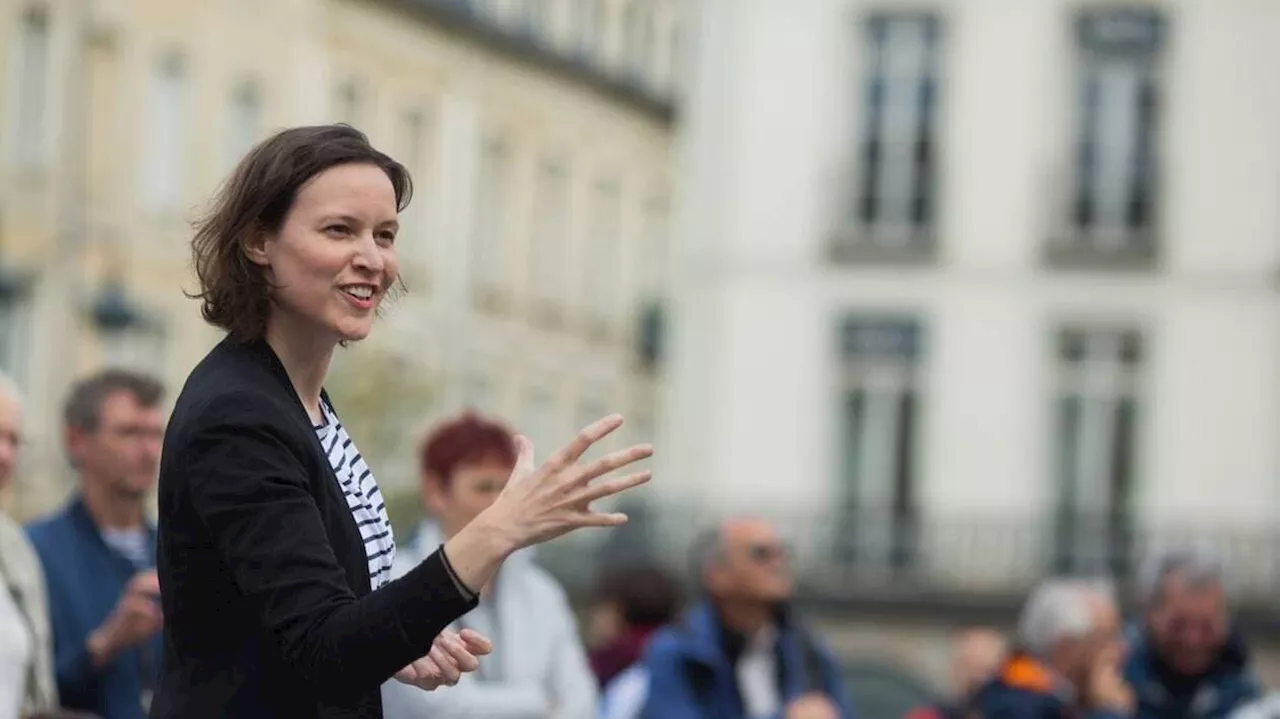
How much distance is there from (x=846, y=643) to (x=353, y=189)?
36206mm

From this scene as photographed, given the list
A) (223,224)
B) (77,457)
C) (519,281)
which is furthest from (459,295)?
(223,224)

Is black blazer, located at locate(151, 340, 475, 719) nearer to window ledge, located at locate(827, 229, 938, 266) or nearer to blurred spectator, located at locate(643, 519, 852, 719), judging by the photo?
blurred spectator, located at locate(643, 519, 852, 719)

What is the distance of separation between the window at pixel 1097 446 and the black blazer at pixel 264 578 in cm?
3581

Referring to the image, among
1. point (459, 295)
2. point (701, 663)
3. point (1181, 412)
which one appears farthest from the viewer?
point (459, 295)

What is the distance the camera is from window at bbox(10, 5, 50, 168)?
38344 mm

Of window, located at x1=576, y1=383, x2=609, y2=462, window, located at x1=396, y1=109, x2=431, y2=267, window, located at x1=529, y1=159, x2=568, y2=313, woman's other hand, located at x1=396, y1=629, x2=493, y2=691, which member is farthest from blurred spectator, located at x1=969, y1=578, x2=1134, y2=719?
window, located at x1=576, y1=383, x2=609, y2=462

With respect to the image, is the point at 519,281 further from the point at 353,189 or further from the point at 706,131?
the point at 353,189

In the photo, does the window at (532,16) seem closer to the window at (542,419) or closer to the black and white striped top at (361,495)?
the window at (542,419)

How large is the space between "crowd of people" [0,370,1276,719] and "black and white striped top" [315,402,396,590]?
3.85 feet

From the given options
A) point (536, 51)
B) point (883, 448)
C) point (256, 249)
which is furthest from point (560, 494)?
point (536, 51)

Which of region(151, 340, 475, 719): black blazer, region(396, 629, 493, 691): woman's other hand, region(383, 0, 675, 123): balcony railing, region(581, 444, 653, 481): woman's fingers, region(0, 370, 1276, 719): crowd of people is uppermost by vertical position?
region(383, 0, 675, 123): balcony railing

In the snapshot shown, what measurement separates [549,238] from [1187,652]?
46.5 m

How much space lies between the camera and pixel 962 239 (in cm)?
4106

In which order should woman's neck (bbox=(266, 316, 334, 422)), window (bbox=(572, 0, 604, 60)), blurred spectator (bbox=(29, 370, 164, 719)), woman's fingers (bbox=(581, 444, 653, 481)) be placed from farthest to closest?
window (bbox=(572, 0, 604, 60)), blurred spectator (bbox=(29, 370, 164, 719)), woman's neck (bbox=(266, 316, 334, 422)), woman's fingers (bbox=(581, 444, 653, 481))
